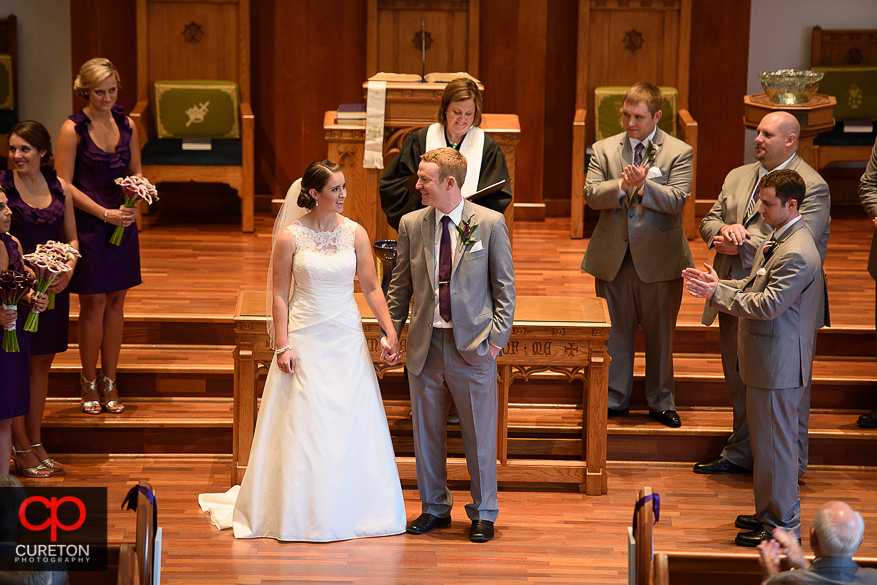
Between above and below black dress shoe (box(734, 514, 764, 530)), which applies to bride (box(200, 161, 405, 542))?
above

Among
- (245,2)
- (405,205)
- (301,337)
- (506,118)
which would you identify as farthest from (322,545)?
(245,2)

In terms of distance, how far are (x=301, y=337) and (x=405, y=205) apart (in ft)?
3.38

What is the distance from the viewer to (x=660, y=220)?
496 cm

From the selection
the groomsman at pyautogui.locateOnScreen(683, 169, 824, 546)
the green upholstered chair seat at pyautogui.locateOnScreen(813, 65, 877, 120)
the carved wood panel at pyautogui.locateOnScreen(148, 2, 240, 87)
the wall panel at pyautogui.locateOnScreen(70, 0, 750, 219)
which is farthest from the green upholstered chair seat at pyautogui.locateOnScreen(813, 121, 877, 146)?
the carved wood panel at pyautogui.locateOnScreen(148, 2, 240, 87)

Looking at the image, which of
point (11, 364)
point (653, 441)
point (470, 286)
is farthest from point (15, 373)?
point (653, 441)

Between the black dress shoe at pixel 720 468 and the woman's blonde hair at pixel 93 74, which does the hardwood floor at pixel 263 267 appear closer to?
the black dress shoe at pixel 720 468

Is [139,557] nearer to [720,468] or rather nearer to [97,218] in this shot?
[97,218]

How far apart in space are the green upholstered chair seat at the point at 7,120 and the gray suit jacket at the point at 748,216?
18.6 feet

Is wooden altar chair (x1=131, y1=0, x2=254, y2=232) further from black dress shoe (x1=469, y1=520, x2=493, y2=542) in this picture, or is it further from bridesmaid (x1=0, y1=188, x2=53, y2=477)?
black dress shoe (x1=469, y1=520, x2=493, y2=542)

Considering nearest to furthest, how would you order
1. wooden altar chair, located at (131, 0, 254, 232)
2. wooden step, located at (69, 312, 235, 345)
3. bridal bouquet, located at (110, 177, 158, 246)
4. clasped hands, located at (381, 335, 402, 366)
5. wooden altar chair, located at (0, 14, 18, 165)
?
clasped hands, located at (381, 335, 402, 366), bridal bouquet, located at (110, 177, 158, 246), wooden step, located at (69, 312, 235, 345), wooden altar chair, located at (131, 0, 254, 232), wooden altar chair, located at (0, 14, 18, 165)

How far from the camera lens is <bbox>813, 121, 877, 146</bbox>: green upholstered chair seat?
7.75 meters

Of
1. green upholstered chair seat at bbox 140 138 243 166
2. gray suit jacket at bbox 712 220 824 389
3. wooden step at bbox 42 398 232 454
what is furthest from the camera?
green upholstered chair seat at bbox 140 138 243 166

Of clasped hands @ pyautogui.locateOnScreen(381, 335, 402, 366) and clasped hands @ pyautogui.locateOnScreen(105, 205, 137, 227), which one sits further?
clasped hands @ pyautogui.locateOnScreen(105, 205, 137, 227)

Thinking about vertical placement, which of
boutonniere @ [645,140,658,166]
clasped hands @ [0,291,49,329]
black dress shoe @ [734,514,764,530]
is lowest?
black dress shoe @ [734,514,764,530]
